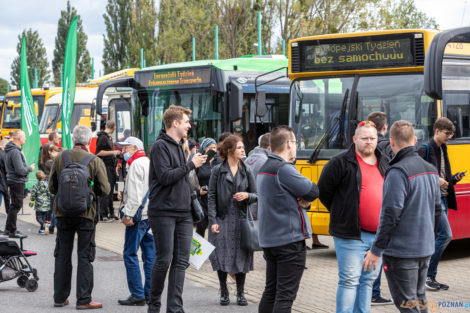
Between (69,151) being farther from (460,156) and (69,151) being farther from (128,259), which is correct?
(460,156)

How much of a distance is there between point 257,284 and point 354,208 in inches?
129

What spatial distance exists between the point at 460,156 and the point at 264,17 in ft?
72.7

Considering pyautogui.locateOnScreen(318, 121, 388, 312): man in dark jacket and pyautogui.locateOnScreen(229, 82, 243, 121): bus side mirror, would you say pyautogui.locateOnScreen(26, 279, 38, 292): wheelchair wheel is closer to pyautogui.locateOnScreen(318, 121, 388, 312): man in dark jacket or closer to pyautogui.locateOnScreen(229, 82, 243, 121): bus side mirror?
pyautogui.locateOnScreen(318, 121, 388, 312): man in dark jacket

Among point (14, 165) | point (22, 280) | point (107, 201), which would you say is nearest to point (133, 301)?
point (22, 280)

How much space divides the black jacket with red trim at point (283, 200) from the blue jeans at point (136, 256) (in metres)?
2.22

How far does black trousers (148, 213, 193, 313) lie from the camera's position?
6648 millimetres

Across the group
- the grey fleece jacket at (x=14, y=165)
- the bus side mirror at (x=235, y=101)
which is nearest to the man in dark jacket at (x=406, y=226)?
the bus side mirror at (x=235, y=101)

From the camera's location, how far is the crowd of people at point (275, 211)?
526 centimetres

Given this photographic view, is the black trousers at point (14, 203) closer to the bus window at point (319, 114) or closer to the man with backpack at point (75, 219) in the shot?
the bus window at point (319, 114)

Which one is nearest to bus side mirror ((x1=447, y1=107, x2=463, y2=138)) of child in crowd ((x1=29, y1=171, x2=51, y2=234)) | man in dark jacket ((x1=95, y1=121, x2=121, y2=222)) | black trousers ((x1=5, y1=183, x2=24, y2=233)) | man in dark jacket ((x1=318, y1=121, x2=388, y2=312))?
man in dark jacket ((x1=318, y1=121, x2=388, y2=312))

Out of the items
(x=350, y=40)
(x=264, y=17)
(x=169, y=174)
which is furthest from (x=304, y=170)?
(x=264, y=17)

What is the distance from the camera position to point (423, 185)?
5254 mm

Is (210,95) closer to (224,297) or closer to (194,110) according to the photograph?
(194,110)

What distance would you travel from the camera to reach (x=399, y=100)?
1008cm
